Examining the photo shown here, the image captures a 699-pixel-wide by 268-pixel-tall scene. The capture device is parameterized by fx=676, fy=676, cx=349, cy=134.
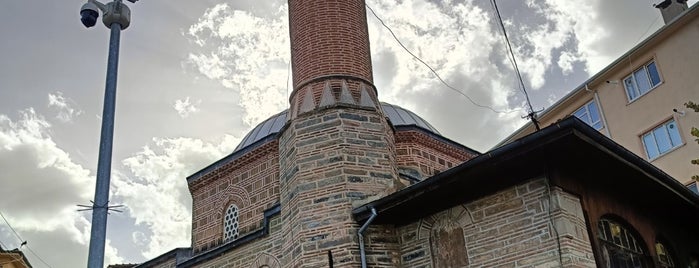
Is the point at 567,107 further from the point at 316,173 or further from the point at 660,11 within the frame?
the point at 316,173

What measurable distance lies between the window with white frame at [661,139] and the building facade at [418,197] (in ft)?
30.4

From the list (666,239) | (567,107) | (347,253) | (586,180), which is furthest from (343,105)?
(567,107)

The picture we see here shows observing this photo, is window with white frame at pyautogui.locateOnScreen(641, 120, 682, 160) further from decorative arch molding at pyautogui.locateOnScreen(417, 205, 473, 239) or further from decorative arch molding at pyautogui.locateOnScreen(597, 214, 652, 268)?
decorative arch molding at pyautogui.locateOnScreen(417, 205, 473, 239)

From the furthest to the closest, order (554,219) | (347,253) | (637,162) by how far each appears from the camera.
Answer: (347,253)
(637,162)
(554,219)

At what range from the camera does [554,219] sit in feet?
23.0

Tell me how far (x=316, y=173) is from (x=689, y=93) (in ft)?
43.9

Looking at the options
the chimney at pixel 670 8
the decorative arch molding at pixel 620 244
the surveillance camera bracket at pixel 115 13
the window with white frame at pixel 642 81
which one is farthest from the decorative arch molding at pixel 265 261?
the chimney at pixel 670 8

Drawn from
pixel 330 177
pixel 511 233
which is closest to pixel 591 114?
pixel 330 177

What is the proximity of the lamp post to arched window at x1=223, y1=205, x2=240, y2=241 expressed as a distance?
22.1 feet

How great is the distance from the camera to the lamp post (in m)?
5.05

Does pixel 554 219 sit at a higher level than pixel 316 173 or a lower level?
lower

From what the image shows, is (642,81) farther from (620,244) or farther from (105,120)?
(105,120)

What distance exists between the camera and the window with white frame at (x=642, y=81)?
19.3 m

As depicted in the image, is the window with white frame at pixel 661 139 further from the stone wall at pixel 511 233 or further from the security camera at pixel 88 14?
the security camera at pixel 88 14
